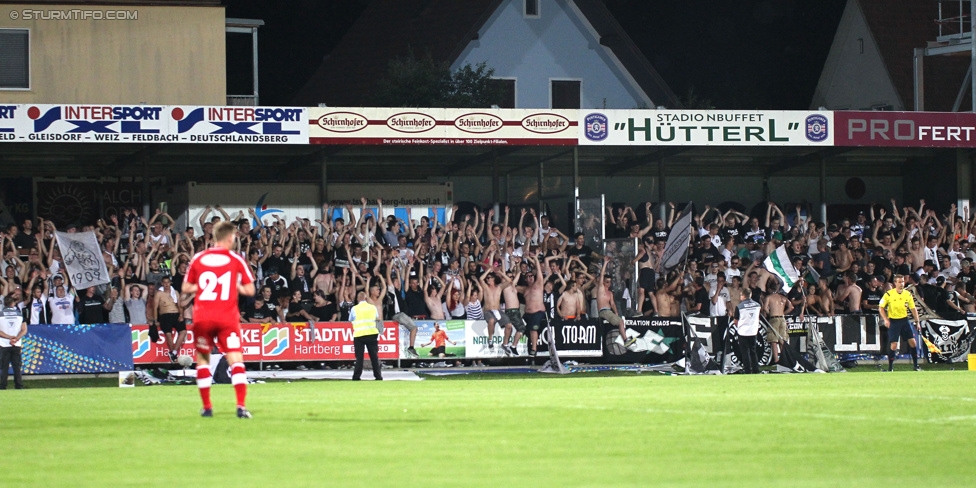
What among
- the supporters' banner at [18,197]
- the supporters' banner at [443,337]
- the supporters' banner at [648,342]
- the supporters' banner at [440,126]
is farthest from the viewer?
the supporters' banner at [18,197]

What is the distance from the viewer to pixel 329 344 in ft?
83.6

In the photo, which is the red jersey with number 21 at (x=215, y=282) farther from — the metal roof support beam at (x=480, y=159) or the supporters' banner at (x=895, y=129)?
the supporters' banner at (x=895, y=129)

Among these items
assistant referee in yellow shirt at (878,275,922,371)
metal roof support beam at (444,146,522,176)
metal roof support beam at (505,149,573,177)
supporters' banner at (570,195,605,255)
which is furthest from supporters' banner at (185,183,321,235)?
assistant referee in yellow shirt at (878,275,922,371)

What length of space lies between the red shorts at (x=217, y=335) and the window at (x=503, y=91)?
104 ft

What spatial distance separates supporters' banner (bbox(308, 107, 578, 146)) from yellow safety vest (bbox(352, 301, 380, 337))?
882 centimetres

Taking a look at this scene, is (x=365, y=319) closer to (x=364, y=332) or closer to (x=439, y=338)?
(x=364, y=332)

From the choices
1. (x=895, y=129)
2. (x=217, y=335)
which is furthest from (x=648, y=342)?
(x=217, y=335)

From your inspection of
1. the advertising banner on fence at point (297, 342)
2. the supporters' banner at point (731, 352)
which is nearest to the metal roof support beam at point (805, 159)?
the supporters' banner at point (731, 352)

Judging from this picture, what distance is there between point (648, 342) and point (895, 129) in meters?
10.3

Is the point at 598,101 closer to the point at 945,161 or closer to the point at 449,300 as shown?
the point at 945,161

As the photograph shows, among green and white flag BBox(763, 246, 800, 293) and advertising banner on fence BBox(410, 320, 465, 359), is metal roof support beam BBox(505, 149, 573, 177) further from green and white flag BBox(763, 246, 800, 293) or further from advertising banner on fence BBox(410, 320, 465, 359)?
advertising banner on fence BBox(410, 320, 465, 359)

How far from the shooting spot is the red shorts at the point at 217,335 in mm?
11953

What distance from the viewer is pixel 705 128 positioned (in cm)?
3177

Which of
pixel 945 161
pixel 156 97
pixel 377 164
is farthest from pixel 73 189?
pixel 945 161
